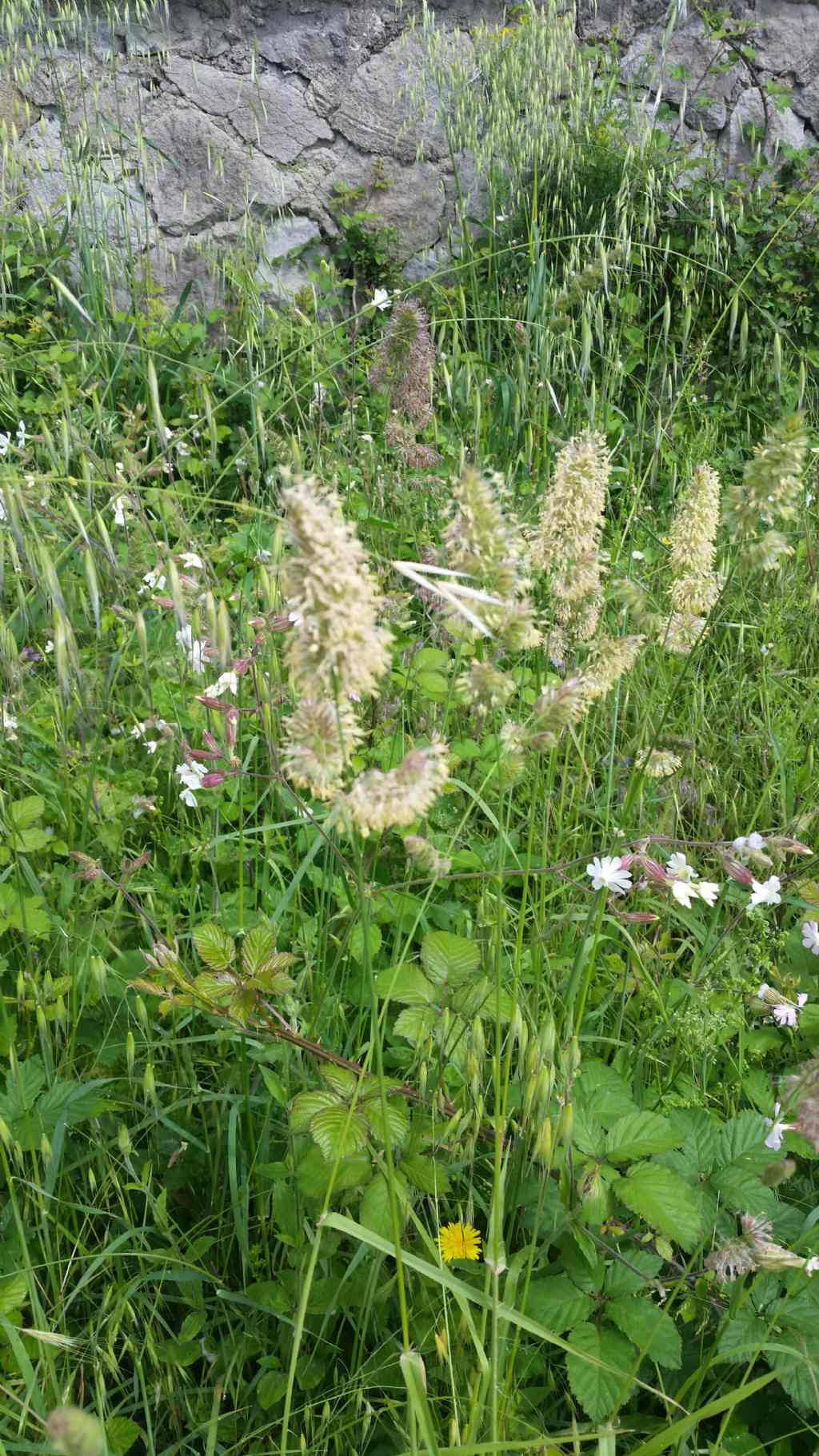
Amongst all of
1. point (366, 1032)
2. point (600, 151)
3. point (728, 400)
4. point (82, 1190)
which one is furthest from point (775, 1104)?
point (600, 151)

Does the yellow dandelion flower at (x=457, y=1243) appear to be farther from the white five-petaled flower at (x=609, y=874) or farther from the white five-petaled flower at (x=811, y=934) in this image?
the white five-petaled flower at (x=811, y=934)

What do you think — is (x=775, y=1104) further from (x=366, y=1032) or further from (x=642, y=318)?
(x=642, y=318)

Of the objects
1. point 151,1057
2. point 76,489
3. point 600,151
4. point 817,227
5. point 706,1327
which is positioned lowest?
point 706,1327

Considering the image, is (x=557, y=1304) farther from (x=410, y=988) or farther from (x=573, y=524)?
(x=573, y=524)

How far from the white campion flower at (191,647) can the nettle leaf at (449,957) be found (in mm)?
684

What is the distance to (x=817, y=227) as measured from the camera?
173 inches

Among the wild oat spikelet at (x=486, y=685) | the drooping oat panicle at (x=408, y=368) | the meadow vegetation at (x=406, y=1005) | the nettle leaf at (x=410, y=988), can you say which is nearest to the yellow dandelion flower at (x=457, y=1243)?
the meadow vegetation at (x=406, y=1005)

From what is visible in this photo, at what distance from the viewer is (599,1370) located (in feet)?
3.52

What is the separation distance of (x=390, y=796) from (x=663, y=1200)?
67cm

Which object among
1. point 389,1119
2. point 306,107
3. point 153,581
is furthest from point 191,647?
point 306,107

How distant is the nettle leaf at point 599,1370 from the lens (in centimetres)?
104

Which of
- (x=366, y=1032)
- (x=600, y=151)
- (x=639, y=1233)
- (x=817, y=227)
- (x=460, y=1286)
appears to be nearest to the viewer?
(x=460, y=1286)

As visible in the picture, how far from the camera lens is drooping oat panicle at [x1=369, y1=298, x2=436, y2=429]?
7.35 feet

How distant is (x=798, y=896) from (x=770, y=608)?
3.52ft
